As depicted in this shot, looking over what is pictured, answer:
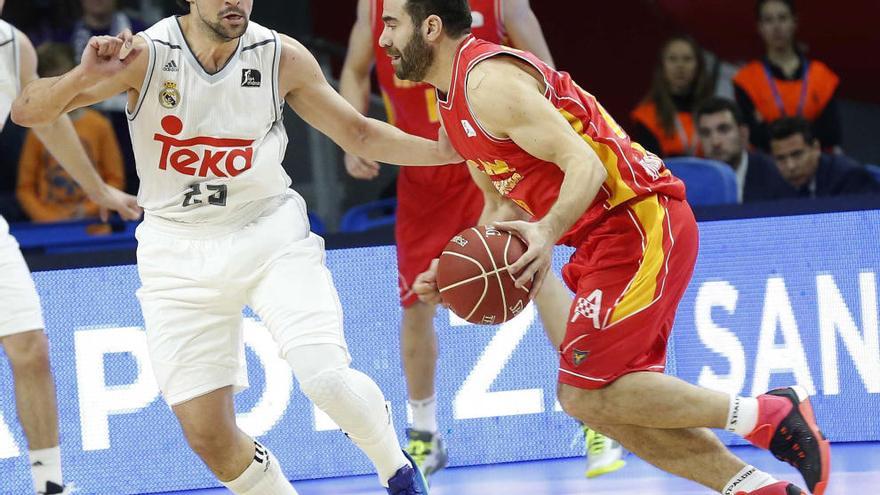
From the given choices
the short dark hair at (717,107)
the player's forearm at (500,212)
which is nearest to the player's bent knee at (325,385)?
the player's forearm at (500,212)

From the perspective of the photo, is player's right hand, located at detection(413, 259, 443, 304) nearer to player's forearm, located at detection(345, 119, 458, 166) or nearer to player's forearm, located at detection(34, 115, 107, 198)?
player's forearm, located at detection(345, 119, 458, 166)

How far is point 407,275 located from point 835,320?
6.45 ft

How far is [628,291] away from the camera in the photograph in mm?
4430

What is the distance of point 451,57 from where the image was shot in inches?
181

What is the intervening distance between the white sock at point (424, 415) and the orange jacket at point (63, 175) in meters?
2.94

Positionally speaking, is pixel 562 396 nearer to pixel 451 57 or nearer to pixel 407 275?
pixel 451 57

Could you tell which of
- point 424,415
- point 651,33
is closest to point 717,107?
point 424,415

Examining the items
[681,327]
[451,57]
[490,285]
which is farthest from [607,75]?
[490,285]

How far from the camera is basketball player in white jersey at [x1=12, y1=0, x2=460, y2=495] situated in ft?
14.8

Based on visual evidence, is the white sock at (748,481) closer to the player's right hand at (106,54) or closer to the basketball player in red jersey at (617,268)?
the basketball player in red jersey at (617,268)

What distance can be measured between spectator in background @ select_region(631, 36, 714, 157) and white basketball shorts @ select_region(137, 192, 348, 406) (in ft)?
12.7

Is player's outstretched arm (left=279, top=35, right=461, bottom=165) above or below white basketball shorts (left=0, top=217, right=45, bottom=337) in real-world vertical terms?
above

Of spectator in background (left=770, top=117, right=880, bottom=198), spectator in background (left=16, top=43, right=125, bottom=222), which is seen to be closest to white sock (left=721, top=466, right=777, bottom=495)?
spectator in background (left=770, top=117, right=880, bottom=198)

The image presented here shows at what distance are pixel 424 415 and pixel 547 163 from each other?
6.67 feet
